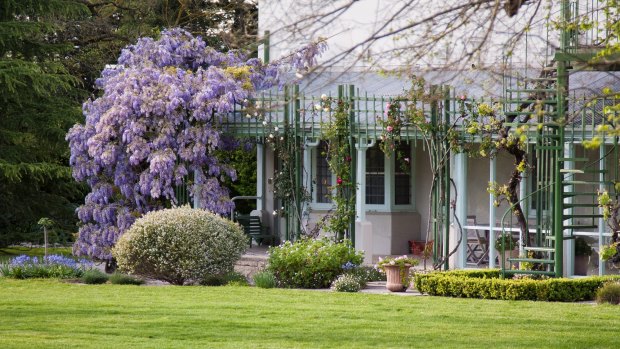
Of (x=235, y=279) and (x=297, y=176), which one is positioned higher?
(x=297, y=176)

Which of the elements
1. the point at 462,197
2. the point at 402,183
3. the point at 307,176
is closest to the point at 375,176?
the point at 402,183

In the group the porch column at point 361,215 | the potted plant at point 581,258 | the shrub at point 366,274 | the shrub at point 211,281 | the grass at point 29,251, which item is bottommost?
the grass at point 29,251

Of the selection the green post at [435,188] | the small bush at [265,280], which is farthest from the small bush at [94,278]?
the green post at [435,188]

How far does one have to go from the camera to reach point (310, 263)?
65.6 feet

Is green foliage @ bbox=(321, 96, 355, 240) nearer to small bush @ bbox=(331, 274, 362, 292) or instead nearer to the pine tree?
small bush @ bbox=(331, 274, 362, 292)

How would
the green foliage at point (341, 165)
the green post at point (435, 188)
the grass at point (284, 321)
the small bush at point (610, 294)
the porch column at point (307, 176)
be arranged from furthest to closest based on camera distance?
the porch column at point (307, 176) → the green foliage at point (341, 165) → the green post at point (435, 188) → the small bush at point (610, 294) → the grass at point (284, 321)

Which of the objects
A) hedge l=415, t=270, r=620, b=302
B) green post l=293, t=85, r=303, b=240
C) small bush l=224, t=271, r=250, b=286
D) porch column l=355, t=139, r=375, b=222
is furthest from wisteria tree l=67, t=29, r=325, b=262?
hedge l=415, t=270, r=620, b=302

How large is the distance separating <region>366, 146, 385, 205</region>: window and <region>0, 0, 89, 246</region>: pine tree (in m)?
6.21

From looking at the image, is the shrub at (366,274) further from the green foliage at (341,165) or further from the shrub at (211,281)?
the shrub at (211,281)

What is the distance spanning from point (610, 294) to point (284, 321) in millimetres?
4980

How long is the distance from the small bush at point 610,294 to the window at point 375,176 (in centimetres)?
832

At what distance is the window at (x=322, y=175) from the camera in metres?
25.5

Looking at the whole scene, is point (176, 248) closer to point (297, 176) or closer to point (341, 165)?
point (341, 165)

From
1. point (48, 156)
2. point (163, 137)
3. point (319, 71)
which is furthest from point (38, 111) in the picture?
point (319, 71)
